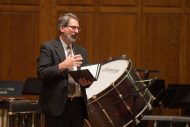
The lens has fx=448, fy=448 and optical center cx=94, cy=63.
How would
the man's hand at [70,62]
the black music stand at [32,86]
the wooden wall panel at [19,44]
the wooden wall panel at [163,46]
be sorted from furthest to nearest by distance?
the wooden wall panel at [19,44] < the wooden wall panel at [163,46] < the black music stand at [32,86] < the man's hand at [70,62]

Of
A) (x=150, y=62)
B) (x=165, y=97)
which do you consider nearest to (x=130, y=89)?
(x=165, y=97)

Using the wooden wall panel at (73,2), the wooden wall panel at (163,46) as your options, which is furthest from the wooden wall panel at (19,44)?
the wooden wall panel at (163,46)

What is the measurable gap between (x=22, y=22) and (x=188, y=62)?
2874 mm

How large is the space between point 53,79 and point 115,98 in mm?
1462

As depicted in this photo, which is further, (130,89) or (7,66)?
(7,66)

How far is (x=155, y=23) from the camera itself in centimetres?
750

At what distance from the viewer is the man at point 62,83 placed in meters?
3.62

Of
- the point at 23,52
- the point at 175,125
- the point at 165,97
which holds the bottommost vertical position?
the point at 175,125

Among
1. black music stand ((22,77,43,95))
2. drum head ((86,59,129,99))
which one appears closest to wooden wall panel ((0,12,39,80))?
black music stand ((22,77,43,95))

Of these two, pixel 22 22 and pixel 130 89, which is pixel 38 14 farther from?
pixel 130 89

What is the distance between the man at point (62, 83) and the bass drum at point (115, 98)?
1232mm

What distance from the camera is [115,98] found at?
503 centimetres

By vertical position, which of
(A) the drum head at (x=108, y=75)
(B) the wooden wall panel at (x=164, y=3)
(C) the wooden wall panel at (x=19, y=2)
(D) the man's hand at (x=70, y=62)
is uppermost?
(C) the wooden wall panel at (x=19, y=2)

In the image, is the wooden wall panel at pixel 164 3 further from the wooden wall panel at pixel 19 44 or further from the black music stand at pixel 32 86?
the black music stand at pixel 32 86
